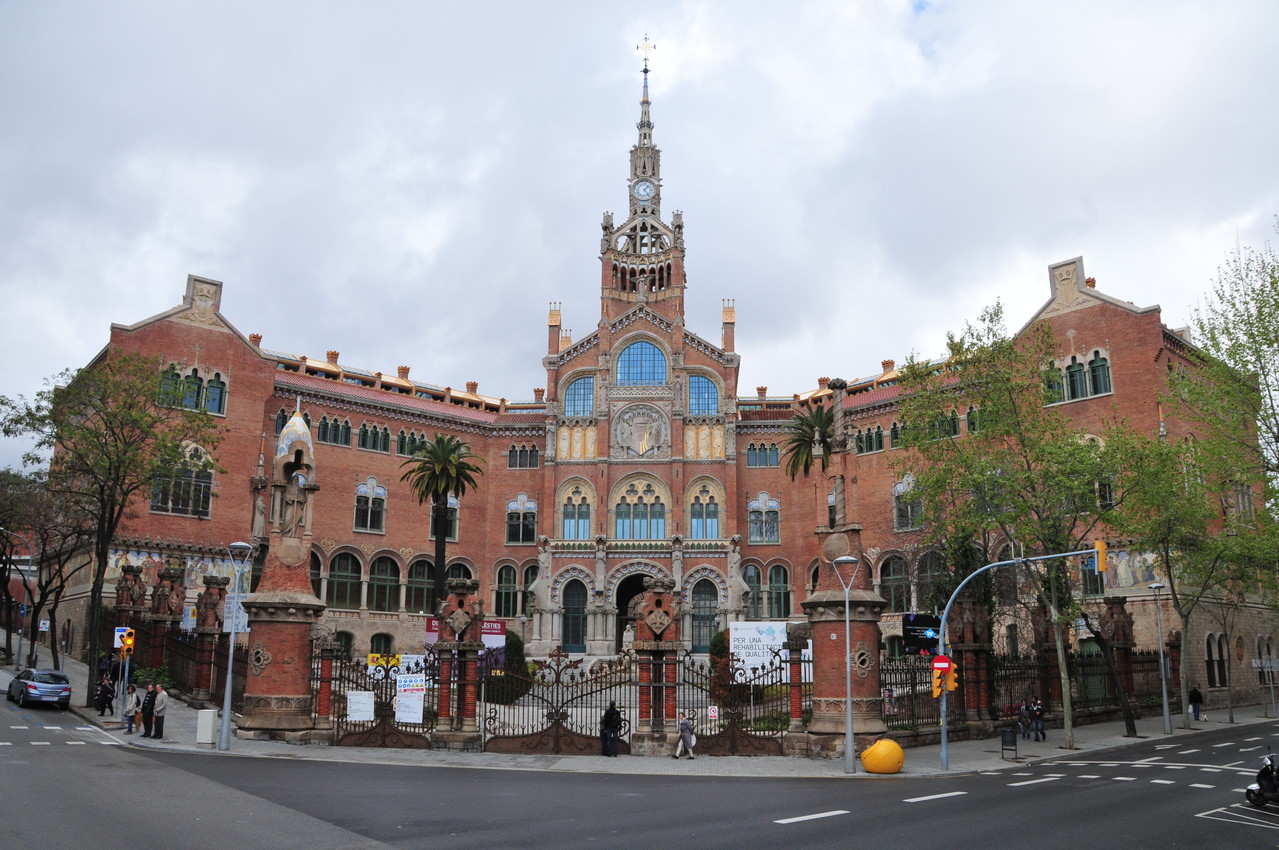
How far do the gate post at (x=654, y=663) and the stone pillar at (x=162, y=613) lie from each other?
1951 centimetres

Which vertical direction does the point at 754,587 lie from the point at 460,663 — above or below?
above

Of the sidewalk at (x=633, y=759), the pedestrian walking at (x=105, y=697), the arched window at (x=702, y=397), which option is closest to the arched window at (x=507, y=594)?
the arched window at (x=702, y=397)

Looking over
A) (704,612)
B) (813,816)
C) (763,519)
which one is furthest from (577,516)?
(813,816)

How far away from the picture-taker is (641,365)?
205 feet

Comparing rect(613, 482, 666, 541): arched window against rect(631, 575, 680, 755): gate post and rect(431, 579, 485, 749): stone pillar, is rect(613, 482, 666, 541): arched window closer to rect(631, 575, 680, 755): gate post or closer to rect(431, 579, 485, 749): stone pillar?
rect(431, 579, 485, 749): stone pillar

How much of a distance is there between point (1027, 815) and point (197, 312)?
4931 cm

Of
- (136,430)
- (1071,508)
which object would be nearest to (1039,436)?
(1071,508)

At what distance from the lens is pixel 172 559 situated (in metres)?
47.1

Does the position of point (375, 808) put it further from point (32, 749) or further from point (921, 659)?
point (921, 659)

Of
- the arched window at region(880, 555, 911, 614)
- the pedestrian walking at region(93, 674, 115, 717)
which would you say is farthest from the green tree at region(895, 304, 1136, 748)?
the pedestrian walking at region(93, 674, 115, 717)

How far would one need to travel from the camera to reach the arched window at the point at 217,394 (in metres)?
52.6

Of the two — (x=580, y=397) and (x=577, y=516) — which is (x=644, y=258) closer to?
(x=580, y=397)

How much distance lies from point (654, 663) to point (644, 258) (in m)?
45.1

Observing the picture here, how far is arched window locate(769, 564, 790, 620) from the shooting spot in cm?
5962
